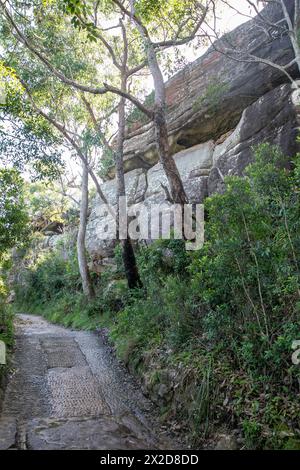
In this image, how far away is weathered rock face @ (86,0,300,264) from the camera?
11617 mm

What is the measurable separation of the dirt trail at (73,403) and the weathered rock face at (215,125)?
5.04 metres

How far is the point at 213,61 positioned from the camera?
1623 centimetres

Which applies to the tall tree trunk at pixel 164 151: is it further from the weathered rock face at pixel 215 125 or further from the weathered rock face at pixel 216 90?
the weathered rock face at pixel 216 90

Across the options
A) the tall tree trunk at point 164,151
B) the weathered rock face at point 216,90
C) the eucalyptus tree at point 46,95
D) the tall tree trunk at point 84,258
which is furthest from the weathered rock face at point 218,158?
the eucalyptus tree at point 46,95

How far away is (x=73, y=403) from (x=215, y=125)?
38.8 feet

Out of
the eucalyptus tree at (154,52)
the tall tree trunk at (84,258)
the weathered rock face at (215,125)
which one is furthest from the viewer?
the tall tree trunk at (84,258)

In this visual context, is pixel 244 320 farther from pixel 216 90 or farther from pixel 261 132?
pixel 216 90

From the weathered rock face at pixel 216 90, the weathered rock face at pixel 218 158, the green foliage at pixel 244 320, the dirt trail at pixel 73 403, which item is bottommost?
the dirt trail at pixel 73 403

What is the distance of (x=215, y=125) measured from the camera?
14.9 m

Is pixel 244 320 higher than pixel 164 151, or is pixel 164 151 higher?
pixel 164 151

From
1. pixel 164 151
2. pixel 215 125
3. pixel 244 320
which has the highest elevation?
pixel 215 125

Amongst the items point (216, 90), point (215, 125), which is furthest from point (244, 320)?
point (215, 125)

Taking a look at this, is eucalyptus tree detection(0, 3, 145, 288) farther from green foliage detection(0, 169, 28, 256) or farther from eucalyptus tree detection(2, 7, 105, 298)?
green foliage detection(0, 169, 28, 256)

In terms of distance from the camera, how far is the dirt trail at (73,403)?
511 cm
